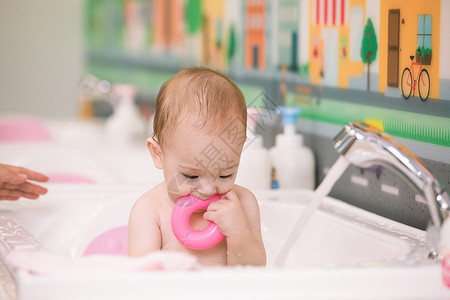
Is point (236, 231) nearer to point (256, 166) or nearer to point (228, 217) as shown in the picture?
point (228, 217)

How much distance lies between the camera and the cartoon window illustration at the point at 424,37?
4.03 ft

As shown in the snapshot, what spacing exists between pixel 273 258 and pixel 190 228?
0.15m

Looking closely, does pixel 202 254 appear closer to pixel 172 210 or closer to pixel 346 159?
pixel 172 210

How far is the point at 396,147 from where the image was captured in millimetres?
999

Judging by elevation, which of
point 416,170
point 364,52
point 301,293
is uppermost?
point 364,52

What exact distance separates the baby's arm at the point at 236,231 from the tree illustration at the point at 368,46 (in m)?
0.43

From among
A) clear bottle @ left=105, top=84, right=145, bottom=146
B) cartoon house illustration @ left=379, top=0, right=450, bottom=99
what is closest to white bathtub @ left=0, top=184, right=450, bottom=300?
cartoon house illustration @ left=379, top=0, right=450, bottom=99

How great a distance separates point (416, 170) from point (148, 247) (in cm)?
47

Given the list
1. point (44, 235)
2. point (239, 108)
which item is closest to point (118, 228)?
point (44, 235)

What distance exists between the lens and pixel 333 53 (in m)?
1.60

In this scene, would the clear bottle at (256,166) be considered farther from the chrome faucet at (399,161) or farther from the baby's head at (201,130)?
the chrome faucet at (399,161)

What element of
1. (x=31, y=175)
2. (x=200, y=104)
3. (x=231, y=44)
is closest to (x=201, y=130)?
(x=200, y=104)

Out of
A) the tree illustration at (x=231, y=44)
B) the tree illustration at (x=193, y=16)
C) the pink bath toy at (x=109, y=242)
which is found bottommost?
the pink bath toy at (x=109, y=242)

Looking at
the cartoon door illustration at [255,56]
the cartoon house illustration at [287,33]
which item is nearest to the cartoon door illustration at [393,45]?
the cartoon house illustration at [287,33]
